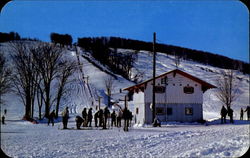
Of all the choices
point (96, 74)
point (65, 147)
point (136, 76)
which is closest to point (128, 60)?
point (136, 76)

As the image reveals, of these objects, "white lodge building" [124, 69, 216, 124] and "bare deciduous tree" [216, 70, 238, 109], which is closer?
"white lodge building" [124, 69, 216, 124]

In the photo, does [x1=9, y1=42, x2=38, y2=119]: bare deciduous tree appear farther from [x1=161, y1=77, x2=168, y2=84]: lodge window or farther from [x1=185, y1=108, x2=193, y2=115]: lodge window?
[x1=185, y1=108, x2=193, y2=115]: lodge window

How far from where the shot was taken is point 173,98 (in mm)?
28906

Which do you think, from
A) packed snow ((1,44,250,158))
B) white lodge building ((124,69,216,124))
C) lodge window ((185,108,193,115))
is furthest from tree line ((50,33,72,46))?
lodge window ((185,108,193,115))

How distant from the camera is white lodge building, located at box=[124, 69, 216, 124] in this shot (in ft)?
93.7

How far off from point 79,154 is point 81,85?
4148 cm

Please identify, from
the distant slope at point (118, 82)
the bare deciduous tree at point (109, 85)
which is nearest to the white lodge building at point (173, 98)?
the distant slope at point (118, 82)

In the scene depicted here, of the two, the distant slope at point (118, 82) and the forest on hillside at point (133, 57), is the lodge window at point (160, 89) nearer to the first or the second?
the distant slope at point (118, 82)

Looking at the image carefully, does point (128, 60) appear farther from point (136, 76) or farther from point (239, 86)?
point (239, 86)

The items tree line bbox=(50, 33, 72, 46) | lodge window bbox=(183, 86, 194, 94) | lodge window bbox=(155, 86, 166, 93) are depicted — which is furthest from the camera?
lodge window bbox=(183, 86, 194, 94)

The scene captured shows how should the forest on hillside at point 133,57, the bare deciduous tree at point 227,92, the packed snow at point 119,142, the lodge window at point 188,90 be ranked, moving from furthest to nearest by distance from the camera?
the forest on hillside at point 133,57 → the bare deciduous tree at point 227,92 → the lodge window at point 188,90 → the packed snow at point 119,142

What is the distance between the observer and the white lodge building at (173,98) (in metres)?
28.5

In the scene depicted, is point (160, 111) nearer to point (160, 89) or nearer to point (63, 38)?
point (160, 89)

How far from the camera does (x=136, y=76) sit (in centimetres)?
7969
